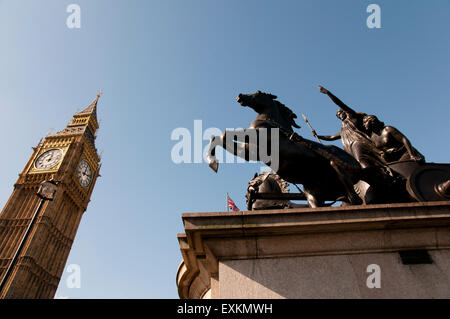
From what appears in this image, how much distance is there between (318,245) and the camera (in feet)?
11.1

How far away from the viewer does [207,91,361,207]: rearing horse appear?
453 centimetres

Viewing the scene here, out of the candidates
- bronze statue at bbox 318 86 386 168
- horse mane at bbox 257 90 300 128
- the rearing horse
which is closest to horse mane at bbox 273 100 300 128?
horse mane at bbox 257 90 300 128

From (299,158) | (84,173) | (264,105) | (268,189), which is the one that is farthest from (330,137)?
(84,173)

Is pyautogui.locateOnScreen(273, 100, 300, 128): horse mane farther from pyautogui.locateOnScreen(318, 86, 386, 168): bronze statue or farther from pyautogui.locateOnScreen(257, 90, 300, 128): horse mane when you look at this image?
pyautogui.locateOnScreen(318, 86, 386, 168): bronze statue

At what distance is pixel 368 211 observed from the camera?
11.2ft

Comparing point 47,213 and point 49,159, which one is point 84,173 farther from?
point 47,213

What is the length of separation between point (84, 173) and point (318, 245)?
220 feet

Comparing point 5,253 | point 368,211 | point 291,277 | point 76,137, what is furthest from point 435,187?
point 76,137

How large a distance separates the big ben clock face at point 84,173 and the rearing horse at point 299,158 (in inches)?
2476

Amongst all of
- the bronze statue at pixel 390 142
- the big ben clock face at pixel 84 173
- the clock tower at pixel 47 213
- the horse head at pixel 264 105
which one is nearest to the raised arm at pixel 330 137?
the bronze statue at pixel 390 142

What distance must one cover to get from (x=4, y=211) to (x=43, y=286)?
13.6 meters

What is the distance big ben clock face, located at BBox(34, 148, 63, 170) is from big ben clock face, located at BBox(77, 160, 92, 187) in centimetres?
398

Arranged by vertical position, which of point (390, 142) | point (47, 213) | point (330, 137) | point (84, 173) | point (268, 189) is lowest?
point (268, 189)
